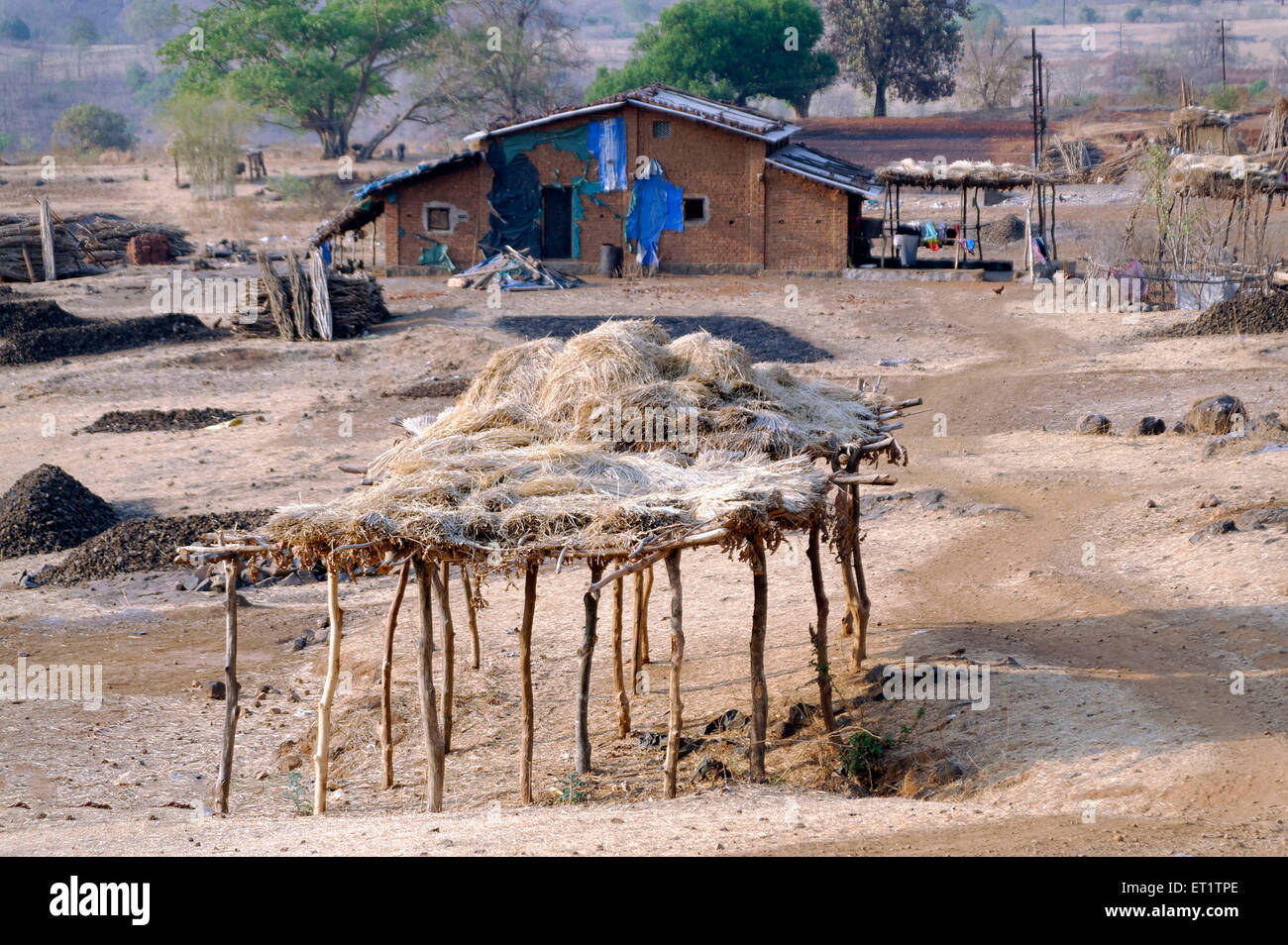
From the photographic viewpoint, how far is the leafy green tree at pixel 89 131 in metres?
64.2

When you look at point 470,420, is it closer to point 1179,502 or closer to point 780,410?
point 780,410

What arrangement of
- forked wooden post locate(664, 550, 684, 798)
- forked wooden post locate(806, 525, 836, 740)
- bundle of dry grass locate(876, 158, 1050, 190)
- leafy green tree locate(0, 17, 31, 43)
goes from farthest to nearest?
leafy green tree locate(0, 17, 31, 43)
bundle of dry grass locate(876, 158, 1050, 190)
forked wooden post locate(806, 525, 836, 740)
forked wooden post locate(664, 550, 684, 798)

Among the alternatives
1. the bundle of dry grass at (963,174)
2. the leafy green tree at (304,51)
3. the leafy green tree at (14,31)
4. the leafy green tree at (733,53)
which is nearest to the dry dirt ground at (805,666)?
the bundle of dry grass at (963,174)

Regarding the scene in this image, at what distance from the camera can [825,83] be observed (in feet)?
180

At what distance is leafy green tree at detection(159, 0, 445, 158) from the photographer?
1966 inches

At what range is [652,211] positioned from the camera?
109ft

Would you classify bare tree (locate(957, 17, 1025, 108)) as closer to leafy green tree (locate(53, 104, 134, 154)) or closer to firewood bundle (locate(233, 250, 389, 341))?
firewood bundle (locate(233, 250, 389, 341))

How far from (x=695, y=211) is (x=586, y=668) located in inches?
991

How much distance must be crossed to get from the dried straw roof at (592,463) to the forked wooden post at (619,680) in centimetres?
141

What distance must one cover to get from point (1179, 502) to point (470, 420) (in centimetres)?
854

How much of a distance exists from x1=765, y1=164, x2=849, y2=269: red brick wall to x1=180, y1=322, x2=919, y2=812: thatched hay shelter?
21684 mm

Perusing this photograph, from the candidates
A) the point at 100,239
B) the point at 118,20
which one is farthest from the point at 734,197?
the point at 118,20

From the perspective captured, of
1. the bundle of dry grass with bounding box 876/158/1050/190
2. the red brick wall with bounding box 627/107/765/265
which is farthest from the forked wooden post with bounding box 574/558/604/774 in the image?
the red brick wall with bounding box 627/107/765/265

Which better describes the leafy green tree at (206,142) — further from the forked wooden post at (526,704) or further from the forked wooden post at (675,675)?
the forked wooden post at (675,675)
